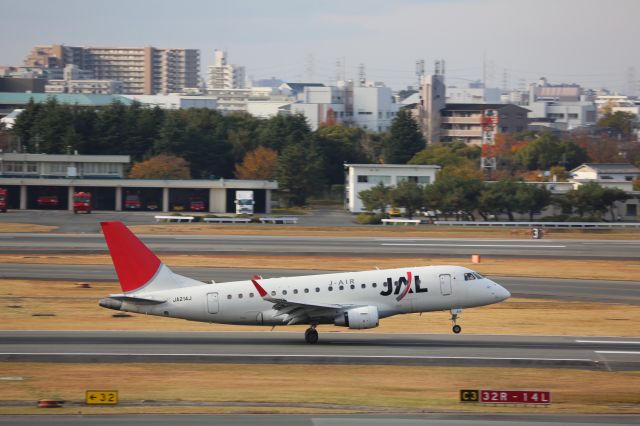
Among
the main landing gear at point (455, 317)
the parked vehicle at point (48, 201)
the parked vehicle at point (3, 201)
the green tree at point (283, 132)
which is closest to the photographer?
the main landing gear at point (455, 317)

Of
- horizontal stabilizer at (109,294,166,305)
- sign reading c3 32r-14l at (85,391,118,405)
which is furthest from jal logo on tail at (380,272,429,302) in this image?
sign reading c3 32r-14l at (85,391,118,405)

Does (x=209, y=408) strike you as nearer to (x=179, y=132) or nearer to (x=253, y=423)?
(x=253, y=423)

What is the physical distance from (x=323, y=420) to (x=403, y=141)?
150556 millimetres

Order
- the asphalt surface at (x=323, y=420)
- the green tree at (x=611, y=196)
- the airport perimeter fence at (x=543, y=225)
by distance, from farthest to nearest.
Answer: the green tree at (x=611, y=196) → the airport perimeter fence at (x=543, y=225) → the asphalt surface at (x=323, y=420)

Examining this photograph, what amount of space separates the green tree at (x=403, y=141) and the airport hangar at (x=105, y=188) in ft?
153

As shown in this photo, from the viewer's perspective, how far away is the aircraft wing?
38.9 metres

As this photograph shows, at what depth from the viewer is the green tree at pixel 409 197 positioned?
394ft

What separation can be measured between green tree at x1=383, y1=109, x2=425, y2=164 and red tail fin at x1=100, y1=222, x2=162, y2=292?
137 m

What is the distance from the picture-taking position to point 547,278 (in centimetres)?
6519

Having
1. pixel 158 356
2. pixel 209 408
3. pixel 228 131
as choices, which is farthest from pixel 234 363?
pixel 228 131

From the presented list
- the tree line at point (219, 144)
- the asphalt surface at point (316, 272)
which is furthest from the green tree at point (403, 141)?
the asphalt surface at point (316, 272)

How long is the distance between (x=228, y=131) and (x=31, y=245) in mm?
100253

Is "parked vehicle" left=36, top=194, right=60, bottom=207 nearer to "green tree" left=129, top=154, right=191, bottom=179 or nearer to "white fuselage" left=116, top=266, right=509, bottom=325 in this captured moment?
"green tree" left=129, top=154, right=191, bottom=179

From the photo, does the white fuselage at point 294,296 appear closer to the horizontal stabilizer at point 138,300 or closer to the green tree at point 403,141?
the horizontal stabilizer at point 138,300
